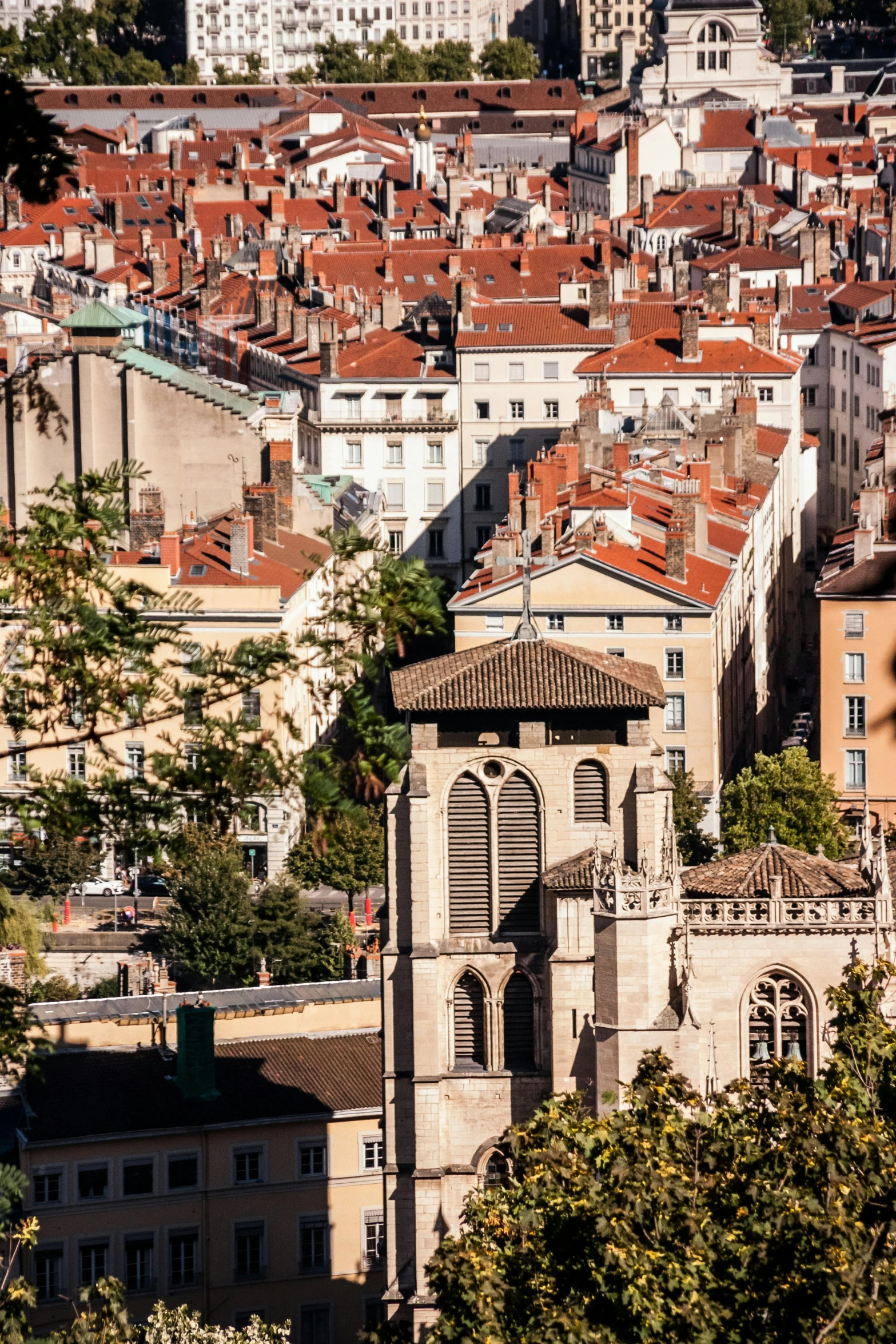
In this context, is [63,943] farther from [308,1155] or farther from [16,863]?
[308,1155]

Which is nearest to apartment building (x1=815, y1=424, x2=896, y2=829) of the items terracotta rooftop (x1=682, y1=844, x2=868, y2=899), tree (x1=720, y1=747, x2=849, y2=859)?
tree (x1=720, y1=747, x2=849, y2=859)

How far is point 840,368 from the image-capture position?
4289 inches

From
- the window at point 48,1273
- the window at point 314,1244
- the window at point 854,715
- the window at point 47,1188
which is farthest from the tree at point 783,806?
the window at point 48,1273

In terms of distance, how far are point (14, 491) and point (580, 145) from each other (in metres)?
90.2

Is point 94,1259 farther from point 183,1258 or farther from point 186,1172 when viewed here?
point 186,1172

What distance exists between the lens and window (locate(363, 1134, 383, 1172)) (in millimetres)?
51188

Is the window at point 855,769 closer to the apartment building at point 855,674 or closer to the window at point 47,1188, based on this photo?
the apartment building at point 855,674

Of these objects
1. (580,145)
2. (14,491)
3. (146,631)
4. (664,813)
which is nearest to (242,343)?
(14,491)

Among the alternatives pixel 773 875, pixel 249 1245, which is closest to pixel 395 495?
pixel 249 1245

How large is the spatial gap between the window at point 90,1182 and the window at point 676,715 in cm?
2592

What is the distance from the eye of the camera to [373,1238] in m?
50.8

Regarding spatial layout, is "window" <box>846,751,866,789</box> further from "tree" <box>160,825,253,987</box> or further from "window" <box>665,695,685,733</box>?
"tree" <box>160,825,253,987</box>

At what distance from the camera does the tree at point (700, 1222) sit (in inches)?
1105

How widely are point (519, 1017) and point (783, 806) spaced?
2862 centimetres
